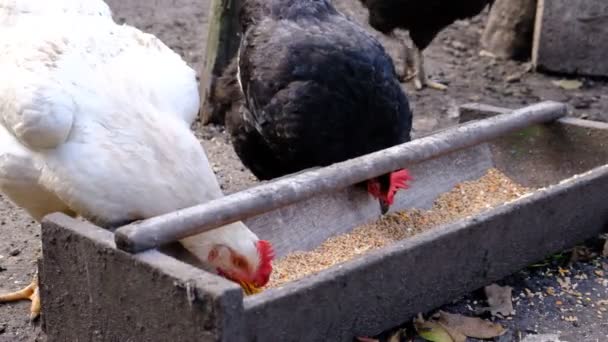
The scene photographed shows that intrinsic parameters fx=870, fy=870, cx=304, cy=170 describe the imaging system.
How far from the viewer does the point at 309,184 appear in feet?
8.36

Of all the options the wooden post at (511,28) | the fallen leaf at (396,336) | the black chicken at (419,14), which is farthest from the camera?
the wooden post at (511,28)

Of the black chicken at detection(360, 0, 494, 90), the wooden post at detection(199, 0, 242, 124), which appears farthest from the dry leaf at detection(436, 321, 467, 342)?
the black chicken at detection(360, 0, 494, 90)

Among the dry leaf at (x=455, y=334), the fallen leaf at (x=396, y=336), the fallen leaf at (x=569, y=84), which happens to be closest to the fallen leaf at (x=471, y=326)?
the dry leaf at (x=455, y=334)

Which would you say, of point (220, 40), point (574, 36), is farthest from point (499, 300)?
point (574, 36)

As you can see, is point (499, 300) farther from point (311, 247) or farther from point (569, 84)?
point (569, 84)

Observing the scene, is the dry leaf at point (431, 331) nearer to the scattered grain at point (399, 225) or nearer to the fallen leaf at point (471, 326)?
the fallen leaf at point (471, 326)

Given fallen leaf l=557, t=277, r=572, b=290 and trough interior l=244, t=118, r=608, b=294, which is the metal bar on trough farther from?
fallen leaf l=557, t=277, r=572, b=290

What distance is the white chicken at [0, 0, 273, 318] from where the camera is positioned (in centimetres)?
230

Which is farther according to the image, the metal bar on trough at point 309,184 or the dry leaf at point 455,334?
A: the dry leaf at point 455,334

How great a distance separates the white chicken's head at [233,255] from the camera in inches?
90.9

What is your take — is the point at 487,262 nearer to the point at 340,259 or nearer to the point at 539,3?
the point at 340,259

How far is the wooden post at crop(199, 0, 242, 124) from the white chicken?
224 centimetres

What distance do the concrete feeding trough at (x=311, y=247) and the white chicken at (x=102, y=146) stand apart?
97 mm

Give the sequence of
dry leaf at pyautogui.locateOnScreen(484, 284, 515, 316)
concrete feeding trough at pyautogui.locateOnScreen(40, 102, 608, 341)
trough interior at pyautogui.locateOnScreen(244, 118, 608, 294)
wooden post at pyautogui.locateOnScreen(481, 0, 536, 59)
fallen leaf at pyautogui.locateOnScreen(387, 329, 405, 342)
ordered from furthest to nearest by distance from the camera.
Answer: wooden post at pyautogui.locateOnScreen(481, 0, 536, 59) → trough interior at pyautogui.locateOnScreen(244, 118, 608, 294) → dry leaf at pyautogui.locateOnScreen(484, 284, 515, 316) → fallen leaf at pyautogui.locateOnScreen(387, 329, 405, 342) → concrete feeding trough at pyautogui.locateOnScreen(40, 102, 608, 341)
